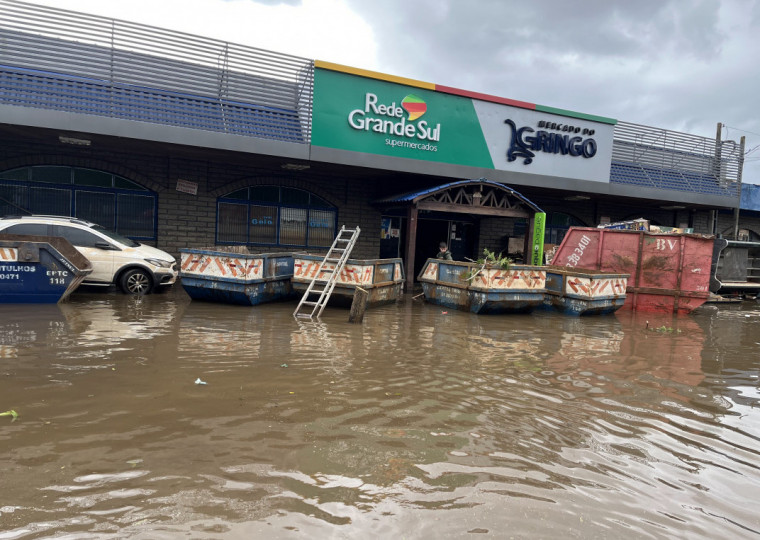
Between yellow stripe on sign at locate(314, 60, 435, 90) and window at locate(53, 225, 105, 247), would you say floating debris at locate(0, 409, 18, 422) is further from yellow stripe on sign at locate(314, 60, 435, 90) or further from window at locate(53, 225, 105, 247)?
yellow stripe on sign at locate(314, 60, 435, 90)

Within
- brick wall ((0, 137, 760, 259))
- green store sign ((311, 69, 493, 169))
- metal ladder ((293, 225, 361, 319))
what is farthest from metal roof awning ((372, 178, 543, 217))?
metal ladder ((293, 225, 361, 319))

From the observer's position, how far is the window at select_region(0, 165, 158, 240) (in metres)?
12.0

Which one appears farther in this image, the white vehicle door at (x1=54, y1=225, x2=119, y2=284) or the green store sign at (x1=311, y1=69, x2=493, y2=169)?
the green store sign at (x1=311, y1=69, x2=493, y2=169)

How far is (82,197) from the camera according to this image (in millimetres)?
12609

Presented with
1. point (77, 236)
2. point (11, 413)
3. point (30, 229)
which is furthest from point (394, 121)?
point (11, 413)

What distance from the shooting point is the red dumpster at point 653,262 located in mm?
12141

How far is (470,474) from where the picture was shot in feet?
11.1

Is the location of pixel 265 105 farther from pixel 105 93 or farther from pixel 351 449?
pixel 351 449

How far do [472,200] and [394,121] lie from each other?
3.17 meters

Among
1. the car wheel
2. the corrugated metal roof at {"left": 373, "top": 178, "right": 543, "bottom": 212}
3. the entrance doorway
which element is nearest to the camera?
the car wheel

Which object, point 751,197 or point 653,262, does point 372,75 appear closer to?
point 653,262

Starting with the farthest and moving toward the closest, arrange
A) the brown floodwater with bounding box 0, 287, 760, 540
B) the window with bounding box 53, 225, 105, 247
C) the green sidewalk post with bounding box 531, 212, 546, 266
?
the green sidewalk post with bounding box 531, 212, 546, 266, the window with bounding box 53, 225, 105, 247, the brown floodwater with bounding box 0, 287, 760, 540

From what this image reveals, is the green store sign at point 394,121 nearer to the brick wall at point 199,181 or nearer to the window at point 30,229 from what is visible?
the brick wall at point 199,181

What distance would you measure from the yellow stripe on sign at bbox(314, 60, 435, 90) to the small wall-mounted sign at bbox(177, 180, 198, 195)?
461 centimetres
